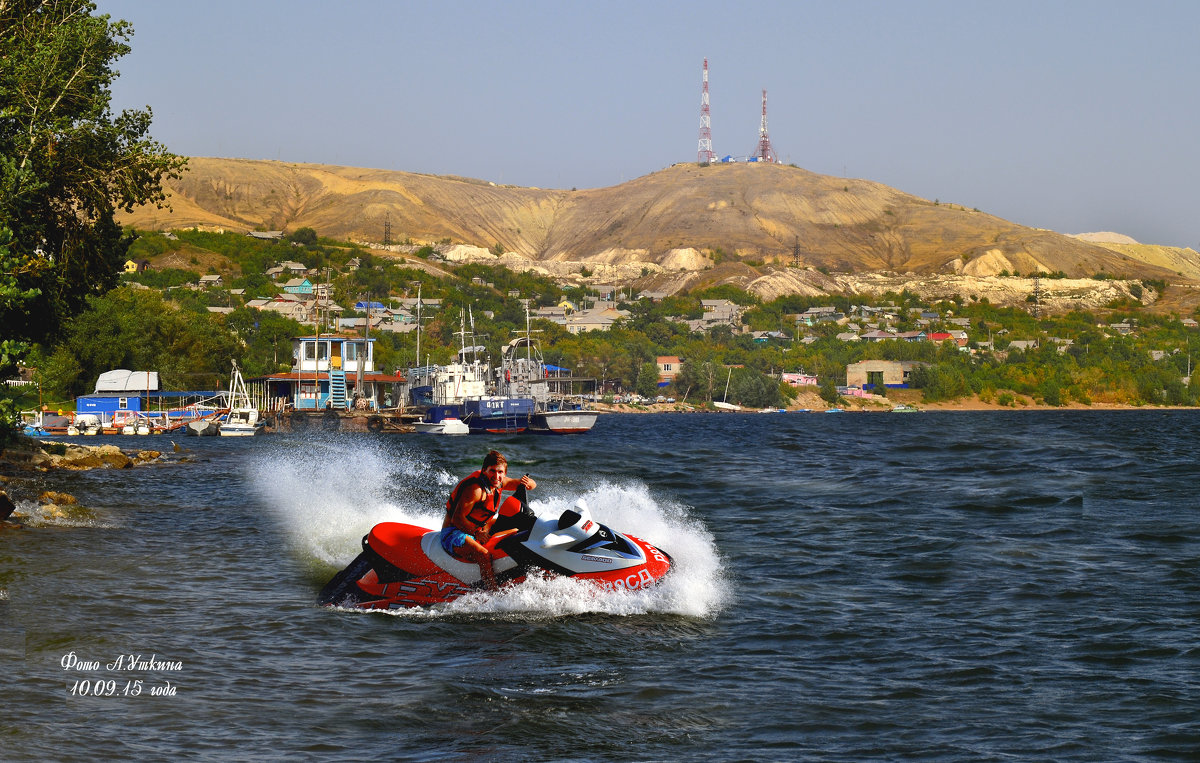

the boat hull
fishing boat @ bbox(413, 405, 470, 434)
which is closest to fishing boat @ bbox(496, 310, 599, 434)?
the boat hull

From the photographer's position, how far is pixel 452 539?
17.2 m

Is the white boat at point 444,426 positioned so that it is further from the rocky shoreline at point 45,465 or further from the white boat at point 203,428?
the rocky shoreline at point 45,465

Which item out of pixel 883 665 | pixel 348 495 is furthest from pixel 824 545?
pixel 348 495

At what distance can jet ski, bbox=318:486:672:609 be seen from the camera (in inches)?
674

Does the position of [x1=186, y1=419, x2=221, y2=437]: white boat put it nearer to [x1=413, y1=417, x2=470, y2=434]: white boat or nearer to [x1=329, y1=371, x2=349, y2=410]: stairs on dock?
[x1=413, y1=417, x2=470, y2=434]: white boat

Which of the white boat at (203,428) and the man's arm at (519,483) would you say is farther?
the white boat at (203,428)

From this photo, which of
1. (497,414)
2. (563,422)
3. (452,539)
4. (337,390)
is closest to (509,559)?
(452,539)

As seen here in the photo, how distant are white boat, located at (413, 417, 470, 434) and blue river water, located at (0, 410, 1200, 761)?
68.4 metres

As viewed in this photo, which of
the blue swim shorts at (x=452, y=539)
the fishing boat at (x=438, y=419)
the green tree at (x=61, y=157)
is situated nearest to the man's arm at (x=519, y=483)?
the blue swim shorts at (x=452, y=539)

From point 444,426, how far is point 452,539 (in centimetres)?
8497

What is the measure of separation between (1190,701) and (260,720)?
1109 centimetres

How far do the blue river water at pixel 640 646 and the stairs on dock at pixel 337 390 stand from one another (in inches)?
3263

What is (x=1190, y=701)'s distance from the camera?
1312 centimetres

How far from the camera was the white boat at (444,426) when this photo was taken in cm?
10112
